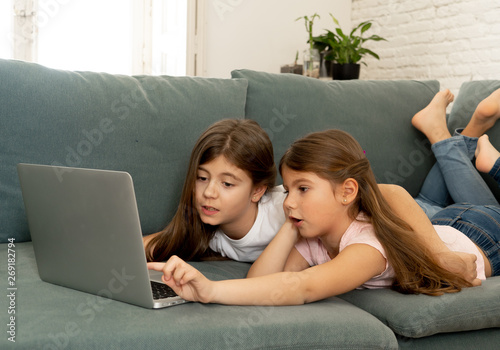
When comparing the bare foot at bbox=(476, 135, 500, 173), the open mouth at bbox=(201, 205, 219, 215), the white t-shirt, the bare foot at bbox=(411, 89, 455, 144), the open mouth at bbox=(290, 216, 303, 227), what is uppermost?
the bare foot at bbox=(411, 89, 455, 144)

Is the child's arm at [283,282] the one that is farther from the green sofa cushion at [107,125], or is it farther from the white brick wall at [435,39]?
the white brick wall at [435,39]

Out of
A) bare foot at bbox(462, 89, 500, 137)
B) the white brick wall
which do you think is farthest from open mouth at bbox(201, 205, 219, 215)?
the white brick wall

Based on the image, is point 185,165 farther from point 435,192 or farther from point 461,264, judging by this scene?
point 435,192

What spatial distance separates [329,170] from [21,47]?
280cm

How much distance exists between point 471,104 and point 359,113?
474 mm

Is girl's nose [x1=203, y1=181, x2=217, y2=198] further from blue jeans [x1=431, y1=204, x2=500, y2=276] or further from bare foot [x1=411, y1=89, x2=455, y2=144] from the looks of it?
bare foot [x1=411, y1=89, x2=455, y2=144]

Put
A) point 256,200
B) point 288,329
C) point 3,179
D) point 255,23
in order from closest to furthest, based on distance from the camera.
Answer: point 288,329 → point 3,179 → point 256,200 → point 255,23

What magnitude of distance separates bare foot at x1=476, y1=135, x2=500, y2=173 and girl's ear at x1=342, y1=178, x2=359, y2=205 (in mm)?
758

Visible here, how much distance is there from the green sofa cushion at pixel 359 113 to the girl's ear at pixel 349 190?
487 millimetres

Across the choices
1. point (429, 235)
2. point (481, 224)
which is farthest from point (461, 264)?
point (481, 224)

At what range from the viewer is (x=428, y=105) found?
2.05m

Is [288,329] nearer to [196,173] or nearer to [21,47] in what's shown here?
[196,173]

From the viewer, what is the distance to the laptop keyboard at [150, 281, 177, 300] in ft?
3.51

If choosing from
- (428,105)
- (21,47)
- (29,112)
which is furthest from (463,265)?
(21,47)
